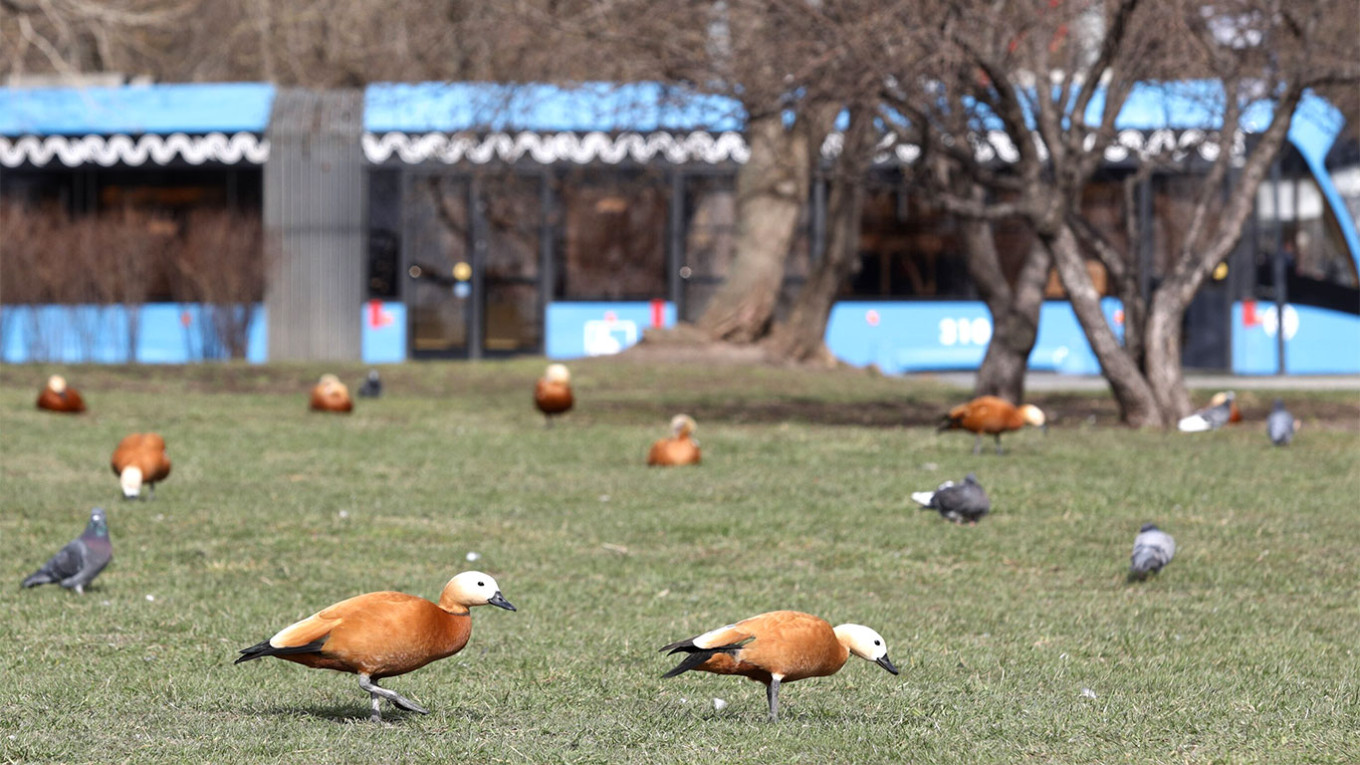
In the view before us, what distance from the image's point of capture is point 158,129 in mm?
27016

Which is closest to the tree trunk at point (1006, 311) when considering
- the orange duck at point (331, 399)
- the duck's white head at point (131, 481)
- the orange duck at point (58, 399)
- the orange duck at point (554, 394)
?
the orange duck at point (554, 394)

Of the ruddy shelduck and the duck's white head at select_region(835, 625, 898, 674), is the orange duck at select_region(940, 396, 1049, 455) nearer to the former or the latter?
the duck's white head at select_region(835, 625, 898, 674)

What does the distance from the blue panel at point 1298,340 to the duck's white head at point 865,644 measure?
21.9 m

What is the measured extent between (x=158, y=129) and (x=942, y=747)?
23613mm

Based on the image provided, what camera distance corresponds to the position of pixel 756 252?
24.9 metres

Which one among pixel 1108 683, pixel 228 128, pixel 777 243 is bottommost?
pixel 1108 683

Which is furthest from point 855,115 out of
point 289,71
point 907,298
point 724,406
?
point 289,71

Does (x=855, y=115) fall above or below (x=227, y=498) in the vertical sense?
above

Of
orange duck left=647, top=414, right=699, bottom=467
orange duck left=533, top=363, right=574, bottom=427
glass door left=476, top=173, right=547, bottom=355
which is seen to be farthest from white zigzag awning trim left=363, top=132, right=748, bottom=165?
orange duck left=647, top=414, right=699, bottom=467

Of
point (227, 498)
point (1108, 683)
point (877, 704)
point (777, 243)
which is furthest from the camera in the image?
point (777, 243)

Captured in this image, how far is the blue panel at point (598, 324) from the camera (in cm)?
2712

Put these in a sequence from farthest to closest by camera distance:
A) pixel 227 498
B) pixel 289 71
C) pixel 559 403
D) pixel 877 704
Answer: pixel 289 71, pixel 559 403, pixel 227 498, pixel 877 704

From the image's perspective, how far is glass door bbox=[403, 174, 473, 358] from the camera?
27219mm

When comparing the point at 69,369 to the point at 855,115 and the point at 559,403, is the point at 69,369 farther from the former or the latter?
the point at 855,115
